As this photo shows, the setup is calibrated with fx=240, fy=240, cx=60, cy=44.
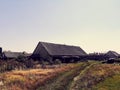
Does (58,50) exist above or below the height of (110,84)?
above

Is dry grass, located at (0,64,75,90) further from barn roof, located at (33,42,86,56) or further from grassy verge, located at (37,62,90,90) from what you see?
barn roof, located at (33,42,86,56)

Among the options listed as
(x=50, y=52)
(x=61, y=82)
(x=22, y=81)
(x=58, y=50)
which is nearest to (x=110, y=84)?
(x=61, y=82)

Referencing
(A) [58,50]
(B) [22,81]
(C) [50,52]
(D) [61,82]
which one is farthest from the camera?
(A) [58,50]

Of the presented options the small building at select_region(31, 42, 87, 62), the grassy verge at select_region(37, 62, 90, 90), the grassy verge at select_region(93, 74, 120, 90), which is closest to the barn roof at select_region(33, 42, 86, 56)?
the small building at select_region(31, 42, 87, 62)

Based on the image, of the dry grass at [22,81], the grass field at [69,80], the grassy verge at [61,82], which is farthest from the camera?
the dry grass at [22,81]

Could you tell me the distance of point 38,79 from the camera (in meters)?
29.7

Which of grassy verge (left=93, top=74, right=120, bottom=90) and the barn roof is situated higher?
the barn roof

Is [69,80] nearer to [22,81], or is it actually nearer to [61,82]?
[61,82]

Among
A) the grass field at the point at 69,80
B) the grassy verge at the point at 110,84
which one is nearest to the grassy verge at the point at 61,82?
the grass field at the point at 69,80

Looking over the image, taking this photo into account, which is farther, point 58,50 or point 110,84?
point 58,50

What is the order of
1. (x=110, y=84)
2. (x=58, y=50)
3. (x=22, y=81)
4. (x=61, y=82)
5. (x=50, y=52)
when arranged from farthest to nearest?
(x=58, y=50) < (x=50, y=52) < (x=22, y=81) < (x=61, y=82) < (x=110, y=84)

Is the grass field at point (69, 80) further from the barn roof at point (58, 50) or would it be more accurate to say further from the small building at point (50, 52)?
the barn roof at point (58, 50)

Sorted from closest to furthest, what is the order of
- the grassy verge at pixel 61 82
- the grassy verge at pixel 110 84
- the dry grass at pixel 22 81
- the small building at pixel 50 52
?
1. the grassy verge at pixel 110 84
2. the grassy verge at pixel 61 82
3. the dry grass at pixel 22 81
4. the small building at pixel 50 52

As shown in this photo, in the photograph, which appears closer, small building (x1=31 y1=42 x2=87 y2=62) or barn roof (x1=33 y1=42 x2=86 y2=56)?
small building (x1=31 y1=42 x2=87 y2=62)
